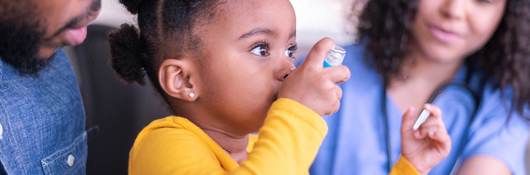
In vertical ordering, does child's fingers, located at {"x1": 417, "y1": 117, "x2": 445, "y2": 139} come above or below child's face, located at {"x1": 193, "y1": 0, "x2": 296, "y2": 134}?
below

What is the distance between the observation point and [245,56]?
76 cm

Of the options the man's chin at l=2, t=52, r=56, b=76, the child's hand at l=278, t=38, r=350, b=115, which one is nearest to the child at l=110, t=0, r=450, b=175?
the child's hand at l=278, t=38, r=350, b=115

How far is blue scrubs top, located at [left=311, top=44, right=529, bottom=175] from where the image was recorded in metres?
1.03

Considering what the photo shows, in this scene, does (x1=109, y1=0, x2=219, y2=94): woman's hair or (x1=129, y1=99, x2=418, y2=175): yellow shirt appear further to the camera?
(x1=109, y1=0, x2=219, y2=94): woman's hair

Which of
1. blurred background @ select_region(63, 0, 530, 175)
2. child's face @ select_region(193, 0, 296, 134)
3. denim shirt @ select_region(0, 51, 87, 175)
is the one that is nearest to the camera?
child's face @ select_region(193, 0, 296, 134)

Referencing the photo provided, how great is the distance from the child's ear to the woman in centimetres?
35

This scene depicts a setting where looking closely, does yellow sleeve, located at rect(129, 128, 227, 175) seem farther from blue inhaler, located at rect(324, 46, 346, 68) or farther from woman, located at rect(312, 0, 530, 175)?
woman, located at rect(312, 0, 530, 175)

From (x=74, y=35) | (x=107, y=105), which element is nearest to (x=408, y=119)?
(x=74, y=35)

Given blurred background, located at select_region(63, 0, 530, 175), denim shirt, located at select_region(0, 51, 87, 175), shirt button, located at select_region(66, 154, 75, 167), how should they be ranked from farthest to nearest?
1. blurred background, located at select_region(63, 0, 530, 175)
2. shirt button, located at select_region(66, 154, 75, 167)
3. denim shirt, located at select_region(0, 51, 87, 175)

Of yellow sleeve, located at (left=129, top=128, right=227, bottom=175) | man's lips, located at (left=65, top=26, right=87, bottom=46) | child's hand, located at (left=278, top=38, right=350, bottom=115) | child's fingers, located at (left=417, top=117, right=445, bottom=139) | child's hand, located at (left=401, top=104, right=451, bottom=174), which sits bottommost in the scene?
child's hand, located at (left=401, top=104, right=451, bottom=174)

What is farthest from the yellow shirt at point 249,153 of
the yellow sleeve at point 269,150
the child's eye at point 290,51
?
the child's eye at point 290,51

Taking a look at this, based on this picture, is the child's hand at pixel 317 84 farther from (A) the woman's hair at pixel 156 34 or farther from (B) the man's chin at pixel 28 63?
(B) the man's chin at pixel 28 63

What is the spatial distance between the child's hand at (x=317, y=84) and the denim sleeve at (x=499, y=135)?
1.26 ft

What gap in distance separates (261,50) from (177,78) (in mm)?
108
